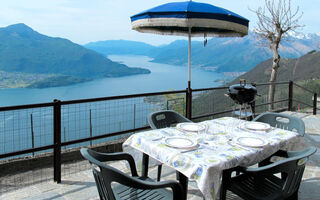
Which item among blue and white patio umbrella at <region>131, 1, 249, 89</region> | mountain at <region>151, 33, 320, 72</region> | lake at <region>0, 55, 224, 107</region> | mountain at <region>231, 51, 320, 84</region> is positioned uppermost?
mountain at <region>151, 33, 320, 72</region>

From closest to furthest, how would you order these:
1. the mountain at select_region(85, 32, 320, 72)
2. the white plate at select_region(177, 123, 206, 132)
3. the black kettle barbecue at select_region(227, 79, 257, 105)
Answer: the white plate at select_region(177, 123, 206, 132) → the black kettle barbecue at select_region(227, 79, 257, 105) → the mountain at select_region(85, 32, 320, 72)

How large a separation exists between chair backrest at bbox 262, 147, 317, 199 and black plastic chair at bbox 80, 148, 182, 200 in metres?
0.68

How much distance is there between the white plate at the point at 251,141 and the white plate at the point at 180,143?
383mm

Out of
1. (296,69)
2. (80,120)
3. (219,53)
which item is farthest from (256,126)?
(219,53)

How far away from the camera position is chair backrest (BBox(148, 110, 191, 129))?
112 inches

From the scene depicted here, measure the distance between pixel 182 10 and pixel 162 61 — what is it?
263 ft

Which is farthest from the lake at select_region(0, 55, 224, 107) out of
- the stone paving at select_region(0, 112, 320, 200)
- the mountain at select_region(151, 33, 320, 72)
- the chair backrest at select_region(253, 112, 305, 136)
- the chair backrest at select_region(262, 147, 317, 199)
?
the chair backrest at select_region(262, 147, 317, 199)

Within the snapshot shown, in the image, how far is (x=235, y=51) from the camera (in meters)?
82.9

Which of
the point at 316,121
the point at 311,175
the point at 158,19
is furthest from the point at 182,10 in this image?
the point at 316,121

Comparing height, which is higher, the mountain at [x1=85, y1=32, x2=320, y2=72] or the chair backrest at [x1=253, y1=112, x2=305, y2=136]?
the mountain at [x1=85, y1=32, x2=320, y2=72]

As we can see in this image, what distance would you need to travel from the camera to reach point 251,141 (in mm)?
1978

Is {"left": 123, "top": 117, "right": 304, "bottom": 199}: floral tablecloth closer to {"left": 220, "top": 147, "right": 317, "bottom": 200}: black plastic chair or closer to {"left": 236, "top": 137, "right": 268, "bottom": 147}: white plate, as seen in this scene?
{"left": 236, "top": 137, "right": 268, "bottom": 147}: white plate

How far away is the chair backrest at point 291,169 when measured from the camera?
169 cm

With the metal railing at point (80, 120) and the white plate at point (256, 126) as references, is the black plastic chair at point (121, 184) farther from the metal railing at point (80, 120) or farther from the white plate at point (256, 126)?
the metal railing at point (80, 120)
